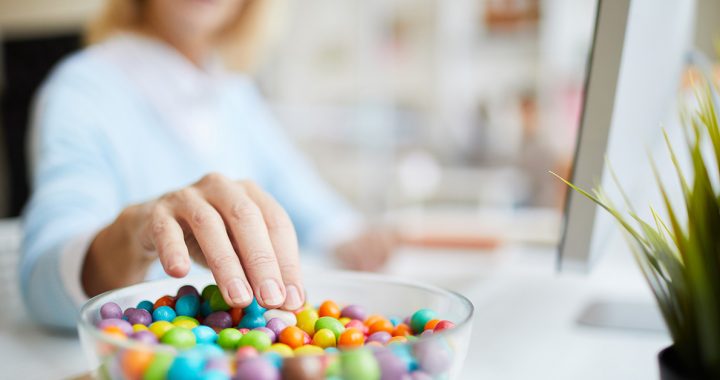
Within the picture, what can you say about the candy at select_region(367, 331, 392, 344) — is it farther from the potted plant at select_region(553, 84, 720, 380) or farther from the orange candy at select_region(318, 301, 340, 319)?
the potted plant at select_region(553, 84, 720, 380)

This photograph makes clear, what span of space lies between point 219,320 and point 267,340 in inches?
3.0

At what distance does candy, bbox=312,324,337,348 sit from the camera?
0.42 m

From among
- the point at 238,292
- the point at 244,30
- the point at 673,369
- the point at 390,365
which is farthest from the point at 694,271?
the point at 244,30

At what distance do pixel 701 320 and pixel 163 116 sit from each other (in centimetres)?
109

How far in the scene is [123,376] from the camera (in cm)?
32

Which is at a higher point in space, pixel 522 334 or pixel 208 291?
pixel 208 291

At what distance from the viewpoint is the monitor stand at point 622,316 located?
2.34 feet

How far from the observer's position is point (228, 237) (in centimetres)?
45

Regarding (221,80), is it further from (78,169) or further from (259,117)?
(78,169)

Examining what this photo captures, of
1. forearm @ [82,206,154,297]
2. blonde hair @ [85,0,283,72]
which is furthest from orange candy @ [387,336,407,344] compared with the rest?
blonde hair @ [85,0,283,72]

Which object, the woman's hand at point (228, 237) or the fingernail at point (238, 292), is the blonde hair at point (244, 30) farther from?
the fingernail at point (238, 292)

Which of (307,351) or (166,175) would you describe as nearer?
(307,351)

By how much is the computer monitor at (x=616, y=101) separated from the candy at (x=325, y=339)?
0.23m

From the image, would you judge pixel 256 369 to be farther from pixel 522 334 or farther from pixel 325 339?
pixel 522 334
